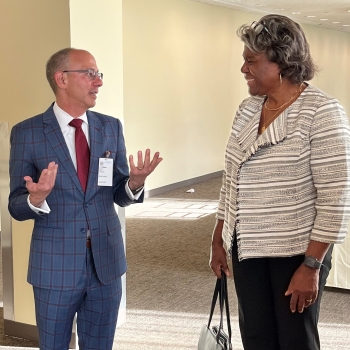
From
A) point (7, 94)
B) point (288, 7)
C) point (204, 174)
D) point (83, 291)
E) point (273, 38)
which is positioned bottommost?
point (204, 174)

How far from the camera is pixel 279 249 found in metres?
2.04

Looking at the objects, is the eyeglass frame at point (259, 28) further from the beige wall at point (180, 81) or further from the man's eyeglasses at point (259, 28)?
the beige wall at point (180, 81)

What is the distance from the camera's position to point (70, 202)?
2336 millimetres

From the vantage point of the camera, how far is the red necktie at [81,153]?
238cm

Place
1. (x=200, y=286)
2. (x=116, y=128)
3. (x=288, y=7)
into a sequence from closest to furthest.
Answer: (x=116, y=128) < (x=200, y=286) < (x=288, y=7)

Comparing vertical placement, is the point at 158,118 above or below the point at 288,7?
below

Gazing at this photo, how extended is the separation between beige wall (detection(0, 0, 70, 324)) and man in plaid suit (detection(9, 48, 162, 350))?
1.08m

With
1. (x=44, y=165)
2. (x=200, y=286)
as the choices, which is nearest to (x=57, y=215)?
(x=44, y=165)

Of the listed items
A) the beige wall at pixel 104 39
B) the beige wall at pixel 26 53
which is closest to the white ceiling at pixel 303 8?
the beige wall at pixel 104 39

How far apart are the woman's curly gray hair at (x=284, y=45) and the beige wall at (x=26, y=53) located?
1.63 metres

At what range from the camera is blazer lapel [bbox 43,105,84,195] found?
2326 millimetres

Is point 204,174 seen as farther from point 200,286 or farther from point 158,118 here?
point 200,286

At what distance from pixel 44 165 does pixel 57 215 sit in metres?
0.21

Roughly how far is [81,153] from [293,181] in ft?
2.90
